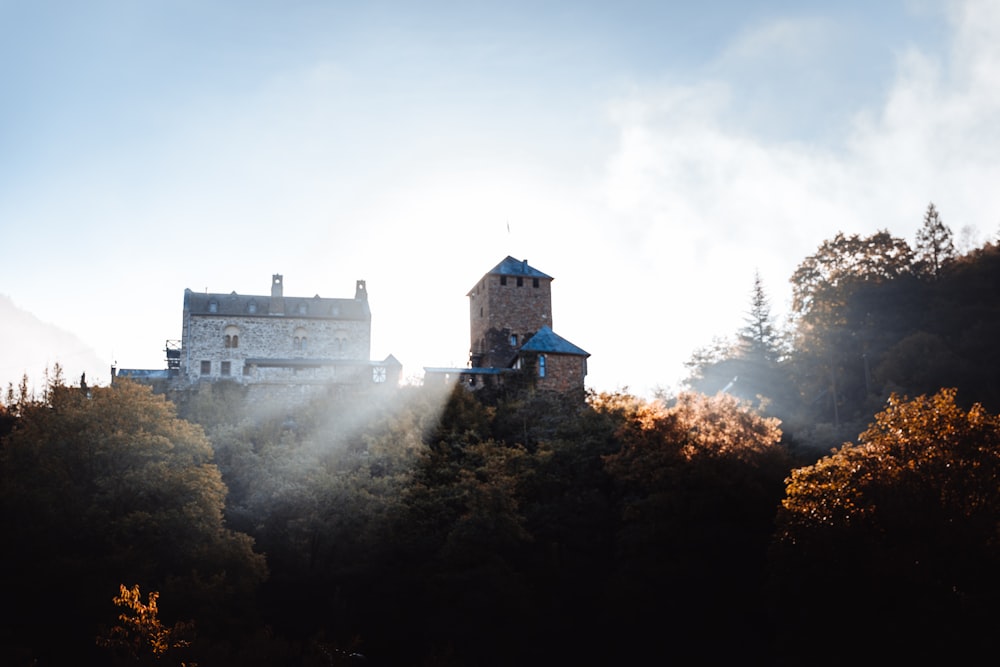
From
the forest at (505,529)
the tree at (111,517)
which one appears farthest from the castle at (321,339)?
the tree at (111,517)

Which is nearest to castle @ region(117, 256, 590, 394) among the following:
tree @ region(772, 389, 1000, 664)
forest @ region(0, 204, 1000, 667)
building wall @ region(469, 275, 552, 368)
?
building wall @ region(469, 275, 552, 368)

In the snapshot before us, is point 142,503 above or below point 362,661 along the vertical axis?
above

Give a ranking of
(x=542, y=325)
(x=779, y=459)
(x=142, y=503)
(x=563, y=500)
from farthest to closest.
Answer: (x=542, y=325) < (x=563, y=500) < (x=779, y=459) < (x=142, y=503)

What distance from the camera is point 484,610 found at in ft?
88.7

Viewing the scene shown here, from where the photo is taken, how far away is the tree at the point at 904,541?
18906 mm

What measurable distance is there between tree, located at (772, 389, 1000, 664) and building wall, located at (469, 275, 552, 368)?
891 inches

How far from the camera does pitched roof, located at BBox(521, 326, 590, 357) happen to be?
3928 centimetres

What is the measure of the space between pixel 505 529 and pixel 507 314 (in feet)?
58.2

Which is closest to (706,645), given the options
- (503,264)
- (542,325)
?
(542,325)

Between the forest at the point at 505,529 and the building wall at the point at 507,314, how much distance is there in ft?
18.0

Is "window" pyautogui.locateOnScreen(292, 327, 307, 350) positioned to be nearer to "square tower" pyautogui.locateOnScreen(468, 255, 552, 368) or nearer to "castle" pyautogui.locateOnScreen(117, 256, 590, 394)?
"castle" pyautogui.locateOnScreen(117, 256, 590, 394)

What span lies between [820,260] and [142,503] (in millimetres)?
36025

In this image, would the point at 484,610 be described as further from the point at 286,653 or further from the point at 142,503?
the point at 142,503

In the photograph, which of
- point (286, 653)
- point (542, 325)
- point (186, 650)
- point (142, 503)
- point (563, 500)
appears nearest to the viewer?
point (186, 650)
